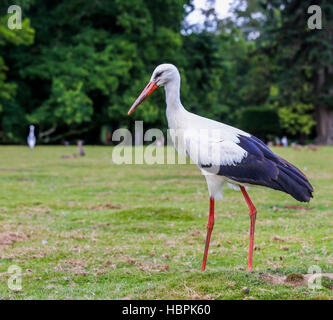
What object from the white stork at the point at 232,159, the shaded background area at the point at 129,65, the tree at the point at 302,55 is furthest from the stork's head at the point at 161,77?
the tree at the point at 302,55

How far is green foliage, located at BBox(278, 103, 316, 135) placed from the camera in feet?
167

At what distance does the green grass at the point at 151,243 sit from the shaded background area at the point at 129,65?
2599 centimetres

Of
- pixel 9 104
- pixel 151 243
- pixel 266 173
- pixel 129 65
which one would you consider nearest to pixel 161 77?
pixel 266 173

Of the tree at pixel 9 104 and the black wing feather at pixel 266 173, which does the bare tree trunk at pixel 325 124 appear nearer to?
the tree at pixel 9 104

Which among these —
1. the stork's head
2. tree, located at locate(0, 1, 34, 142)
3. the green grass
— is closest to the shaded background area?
tree, located at locate(0, 1, 34, 142)

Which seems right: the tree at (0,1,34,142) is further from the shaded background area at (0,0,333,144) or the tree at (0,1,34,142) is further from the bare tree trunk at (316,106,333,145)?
the bare tree trunk at (316,106,333,145)

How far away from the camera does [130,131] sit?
46219mm

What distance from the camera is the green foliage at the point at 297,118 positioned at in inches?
2007

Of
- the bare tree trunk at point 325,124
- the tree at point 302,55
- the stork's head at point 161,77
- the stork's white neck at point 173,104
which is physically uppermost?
the tree at point 302,55

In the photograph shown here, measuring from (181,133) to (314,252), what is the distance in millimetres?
2621

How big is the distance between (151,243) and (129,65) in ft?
107

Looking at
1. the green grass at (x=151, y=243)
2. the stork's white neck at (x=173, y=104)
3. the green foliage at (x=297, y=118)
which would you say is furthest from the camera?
the green foliage at (x=297, y=118)

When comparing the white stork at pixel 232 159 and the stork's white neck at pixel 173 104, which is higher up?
the stork's white neck at pixel 173 104

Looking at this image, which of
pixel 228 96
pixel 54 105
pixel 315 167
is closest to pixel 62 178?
pixel 315 167
